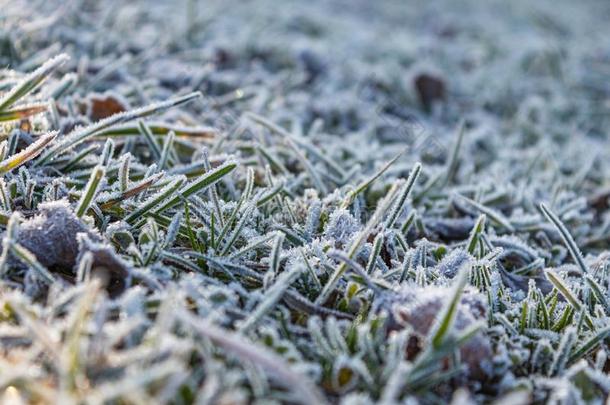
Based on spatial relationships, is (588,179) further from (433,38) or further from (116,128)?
(433,38)

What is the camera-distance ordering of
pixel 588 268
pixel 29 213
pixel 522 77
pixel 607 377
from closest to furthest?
1. pixel 607 377
2. pixel 29 213
3. pixel 588 268
4. pixel 522 77

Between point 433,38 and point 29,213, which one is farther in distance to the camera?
point 433,38

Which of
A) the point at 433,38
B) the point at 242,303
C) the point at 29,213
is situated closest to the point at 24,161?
the point at 29,213

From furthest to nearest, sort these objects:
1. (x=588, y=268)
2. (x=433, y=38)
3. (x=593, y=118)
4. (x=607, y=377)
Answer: (x=433, y=38), (x=593, y=118), (x=588, y=268), (x=607, y=377)

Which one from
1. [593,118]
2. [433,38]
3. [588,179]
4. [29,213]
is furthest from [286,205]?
[433,38]

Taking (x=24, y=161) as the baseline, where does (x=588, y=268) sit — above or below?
below

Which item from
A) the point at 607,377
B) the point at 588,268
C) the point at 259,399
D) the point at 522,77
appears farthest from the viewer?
the point at 522,77

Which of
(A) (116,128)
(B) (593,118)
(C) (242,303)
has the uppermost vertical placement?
(A) (116,128)

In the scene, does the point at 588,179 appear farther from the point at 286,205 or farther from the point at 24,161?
the point at 24,161

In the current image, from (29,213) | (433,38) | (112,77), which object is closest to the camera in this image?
(29,213)
